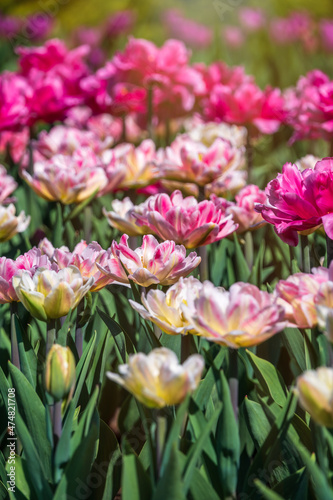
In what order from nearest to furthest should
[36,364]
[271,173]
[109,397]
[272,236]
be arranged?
[36,364]
[109,397]
[272,236]
[271,173]

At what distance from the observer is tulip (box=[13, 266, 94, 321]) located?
67cm

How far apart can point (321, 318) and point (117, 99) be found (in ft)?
5.03

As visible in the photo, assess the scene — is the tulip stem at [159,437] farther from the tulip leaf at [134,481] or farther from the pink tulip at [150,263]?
the pink tulip at [150,263]

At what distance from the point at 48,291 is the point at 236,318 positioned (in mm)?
232

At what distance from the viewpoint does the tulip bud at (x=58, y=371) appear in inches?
23.3

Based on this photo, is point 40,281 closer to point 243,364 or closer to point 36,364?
point 36,364

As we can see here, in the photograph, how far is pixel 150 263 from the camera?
0.75 m

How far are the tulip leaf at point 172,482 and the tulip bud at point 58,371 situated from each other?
13 centimetres

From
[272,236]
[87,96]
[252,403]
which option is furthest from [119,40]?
[252,403]

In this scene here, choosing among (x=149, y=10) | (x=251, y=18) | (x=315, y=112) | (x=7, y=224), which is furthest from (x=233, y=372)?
(x=149, y=10)

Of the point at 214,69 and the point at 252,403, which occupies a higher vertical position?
the point at 252,403

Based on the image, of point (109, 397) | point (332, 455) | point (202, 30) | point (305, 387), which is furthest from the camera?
point (202, 30)

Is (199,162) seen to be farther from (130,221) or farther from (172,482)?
(172,482)

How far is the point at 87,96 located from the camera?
6.06ft
